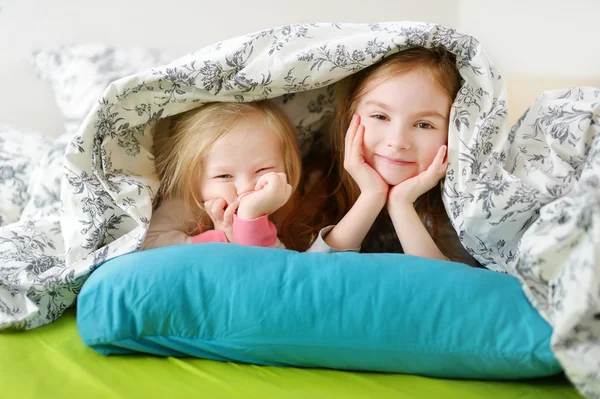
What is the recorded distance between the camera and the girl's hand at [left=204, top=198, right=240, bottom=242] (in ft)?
3.70

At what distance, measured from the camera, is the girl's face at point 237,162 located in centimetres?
115

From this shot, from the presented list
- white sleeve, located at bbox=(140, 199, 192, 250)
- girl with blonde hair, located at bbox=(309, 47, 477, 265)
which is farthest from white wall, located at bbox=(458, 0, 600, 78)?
white sleeve, located at bbox=(140, 199, 192, 250)

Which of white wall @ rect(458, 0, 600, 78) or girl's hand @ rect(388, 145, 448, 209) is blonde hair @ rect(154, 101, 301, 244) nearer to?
girl's hand @ rect(388, 145, 448, 209)

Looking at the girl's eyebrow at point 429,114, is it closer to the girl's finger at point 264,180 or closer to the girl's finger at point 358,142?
the girl's finger at point 358,142

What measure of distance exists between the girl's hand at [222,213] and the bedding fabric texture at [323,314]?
8.7 inches

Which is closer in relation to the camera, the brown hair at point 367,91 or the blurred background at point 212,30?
the brown hair at point 367,91

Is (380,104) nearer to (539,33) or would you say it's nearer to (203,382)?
(203,382)

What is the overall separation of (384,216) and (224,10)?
90 cm

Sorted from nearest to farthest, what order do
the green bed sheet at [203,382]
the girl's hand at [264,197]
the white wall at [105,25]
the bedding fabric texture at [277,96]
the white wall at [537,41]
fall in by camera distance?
1. the green bed sheet at [203,382]
2. the bedding fabric texture at [277,96]
3. the girl's hand at [264,197]
4. the white wall at [537,41]
5. the white wall at [105,25]

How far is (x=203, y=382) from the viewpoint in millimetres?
833

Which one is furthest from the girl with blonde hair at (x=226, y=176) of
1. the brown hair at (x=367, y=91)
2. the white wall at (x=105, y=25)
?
the white wall at (x=105, y=25)

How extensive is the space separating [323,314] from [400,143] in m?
0.41

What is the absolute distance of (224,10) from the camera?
5.90 feet

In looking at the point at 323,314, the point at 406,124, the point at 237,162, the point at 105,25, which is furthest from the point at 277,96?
the point at 105,25
